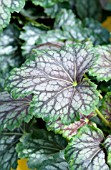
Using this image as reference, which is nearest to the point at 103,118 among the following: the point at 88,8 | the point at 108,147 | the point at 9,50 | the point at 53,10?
the point at 108,147

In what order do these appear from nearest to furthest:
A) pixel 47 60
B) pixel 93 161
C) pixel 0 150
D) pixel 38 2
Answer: pixel 93 161, pixel 47 60, pixel 0 150, pixel 38 2

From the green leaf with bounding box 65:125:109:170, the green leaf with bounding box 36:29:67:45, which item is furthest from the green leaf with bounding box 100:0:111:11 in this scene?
the green leaf with bounding box 65:125:109:170

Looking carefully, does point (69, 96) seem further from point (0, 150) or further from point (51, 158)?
point (0, 150)

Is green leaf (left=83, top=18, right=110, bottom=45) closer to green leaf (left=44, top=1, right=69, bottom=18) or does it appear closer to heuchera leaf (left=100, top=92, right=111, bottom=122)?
green leaf (left=44, top=1, right=69, bottom=18)

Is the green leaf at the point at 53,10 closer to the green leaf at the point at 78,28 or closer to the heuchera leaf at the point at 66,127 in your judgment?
the green leaf at the point at 78,28

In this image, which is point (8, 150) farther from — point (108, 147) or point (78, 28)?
point (78, 28)

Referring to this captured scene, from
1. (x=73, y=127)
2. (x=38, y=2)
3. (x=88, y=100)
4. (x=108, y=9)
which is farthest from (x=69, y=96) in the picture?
(x=108, y=9)

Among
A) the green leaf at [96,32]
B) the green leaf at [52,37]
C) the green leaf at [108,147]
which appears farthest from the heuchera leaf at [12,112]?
the green leaf at [96,32]

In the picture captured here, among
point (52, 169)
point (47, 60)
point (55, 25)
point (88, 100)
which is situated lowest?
point (52, 169)
